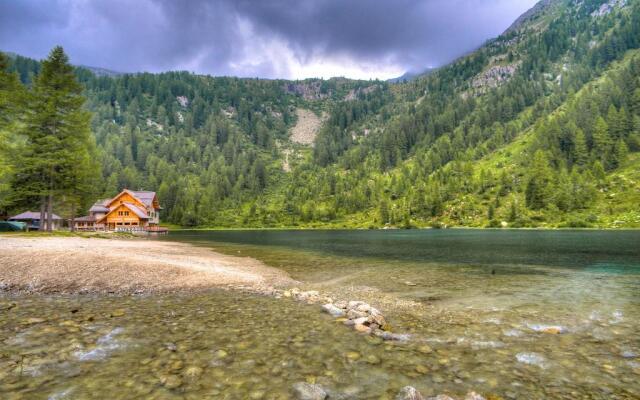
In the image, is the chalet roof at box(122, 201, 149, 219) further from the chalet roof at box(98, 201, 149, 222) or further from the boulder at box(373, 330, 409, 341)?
the boulder at box(373, 330, 409, 341)

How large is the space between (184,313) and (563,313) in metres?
18.3

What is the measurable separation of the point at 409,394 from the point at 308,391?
7.95 feet

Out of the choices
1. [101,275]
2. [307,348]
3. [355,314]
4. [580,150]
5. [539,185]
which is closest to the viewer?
[307,348]

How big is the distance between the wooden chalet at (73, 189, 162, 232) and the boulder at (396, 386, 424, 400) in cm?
11654

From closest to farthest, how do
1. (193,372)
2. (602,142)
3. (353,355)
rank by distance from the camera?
(193,372), (353,355), (602,142)

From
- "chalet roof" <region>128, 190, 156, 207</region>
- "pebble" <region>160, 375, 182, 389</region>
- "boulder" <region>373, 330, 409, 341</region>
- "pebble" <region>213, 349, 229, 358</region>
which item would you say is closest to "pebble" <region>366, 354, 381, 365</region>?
"boulder" <region>373, 330, 409, 341</region>

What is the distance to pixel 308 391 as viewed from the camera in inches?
320

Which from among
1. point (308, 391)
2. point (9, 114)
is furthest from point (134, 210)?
point (308, 391)

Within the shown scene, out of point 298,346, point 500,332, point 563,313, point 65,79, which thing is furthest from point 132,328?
point 65,79

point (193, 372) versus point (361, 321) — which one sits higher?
point (193, 372)

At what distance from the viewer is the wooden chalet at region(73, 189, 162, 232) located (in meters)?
109

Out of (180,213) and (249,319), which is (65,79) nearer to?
(249,319)

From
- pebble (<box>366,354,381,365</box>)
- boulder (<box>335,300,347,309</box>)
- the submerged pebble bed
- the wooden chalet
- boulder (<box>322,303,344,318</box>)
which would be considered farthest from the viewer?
the wooden chalet

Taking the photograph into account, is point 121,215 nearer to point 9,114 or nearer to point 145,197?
point 145,197
